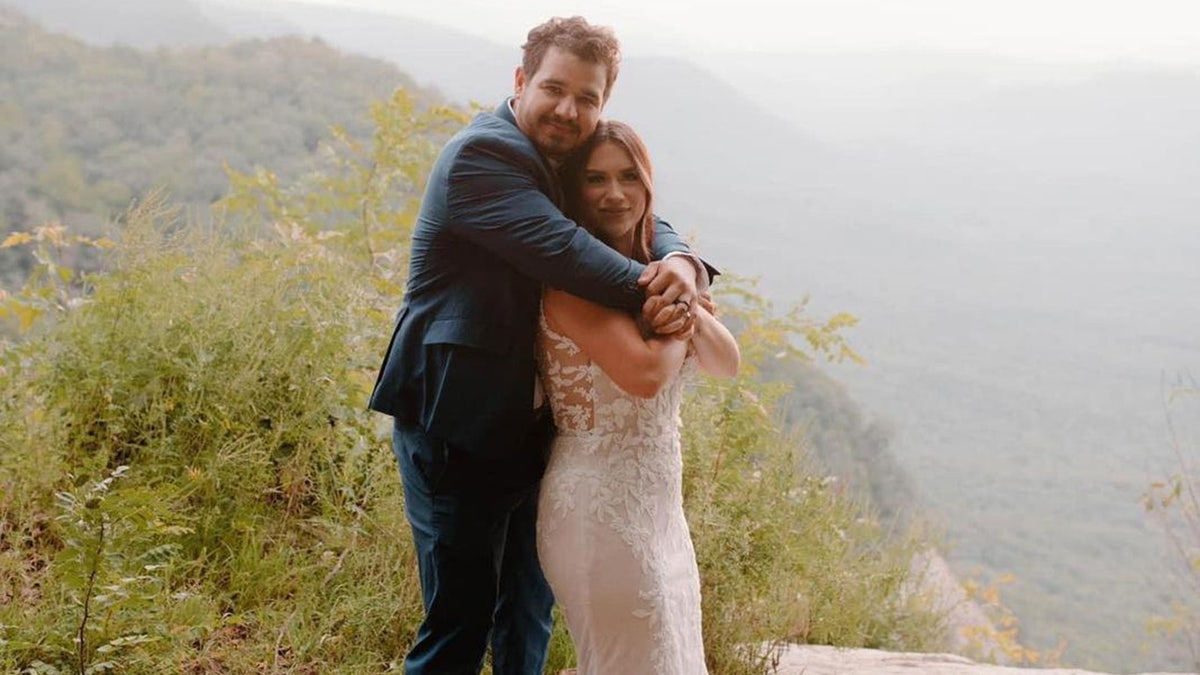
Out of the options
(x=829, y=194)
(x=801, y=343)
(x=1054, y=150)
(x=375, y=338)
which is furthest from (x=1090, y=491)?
(x=1054, y=150)

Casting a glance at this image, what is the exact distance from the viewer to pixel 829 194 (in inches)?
1699

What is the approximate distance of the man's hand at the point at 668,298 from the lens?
206 centimetres

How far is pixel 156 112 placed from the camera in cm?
1550

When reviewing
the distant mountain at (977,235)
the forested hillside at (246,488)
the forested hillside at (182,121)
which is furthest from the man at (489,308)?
the forested hillside at (182,121)

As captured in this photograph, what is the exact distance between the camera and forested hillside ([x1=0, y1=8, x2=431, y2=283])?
11.2m

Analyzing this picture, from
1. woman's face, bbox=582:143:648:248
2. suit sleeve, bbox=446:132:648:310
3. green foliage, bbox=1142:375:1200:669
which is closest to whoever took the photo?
suit sleeve, bbox=446:132:648:310

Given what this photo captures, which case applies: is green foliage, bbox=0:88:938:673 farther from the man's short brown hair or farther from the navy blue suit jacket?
the man's short brown hair

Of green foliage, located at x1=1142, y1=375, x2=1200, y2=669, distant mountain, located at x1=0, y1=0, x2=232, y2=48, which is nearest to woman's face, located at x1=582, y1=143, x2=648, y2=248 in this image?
green foliage, located at x1=1142, y1=375, x2=1200, y2=669

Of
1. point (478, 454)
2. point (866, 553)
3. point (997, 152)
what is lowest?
point (866, 553)

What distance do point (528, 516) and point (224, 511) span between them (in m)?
1.34

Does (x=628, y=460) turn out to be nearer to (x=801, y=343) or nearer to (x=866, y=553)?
(x=866, y=553)

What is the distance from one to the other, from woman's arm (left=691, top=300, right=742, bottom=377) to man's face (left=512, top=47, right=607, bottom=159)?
0.48 meters

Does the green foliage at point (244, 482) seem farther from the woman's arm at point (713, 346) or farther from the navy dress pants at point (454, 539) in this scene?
the woman's arm at point (713, 346)

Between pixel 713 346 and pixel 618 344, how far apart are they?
30cm
